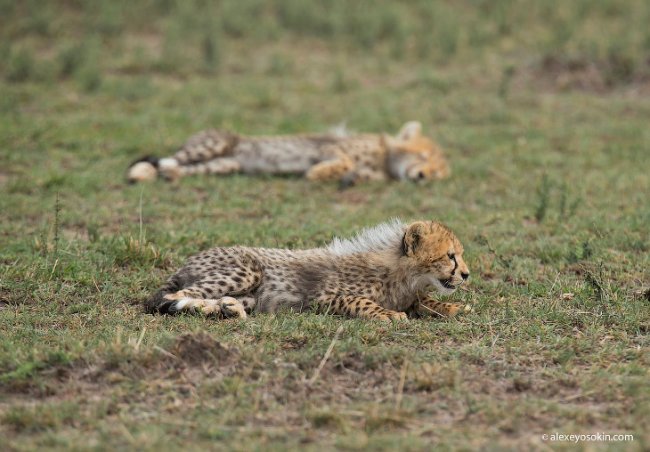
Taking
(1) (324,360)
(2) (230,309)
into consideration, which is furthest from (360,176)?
(1) (324,360)

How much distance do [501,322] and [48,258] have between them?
2.58 m

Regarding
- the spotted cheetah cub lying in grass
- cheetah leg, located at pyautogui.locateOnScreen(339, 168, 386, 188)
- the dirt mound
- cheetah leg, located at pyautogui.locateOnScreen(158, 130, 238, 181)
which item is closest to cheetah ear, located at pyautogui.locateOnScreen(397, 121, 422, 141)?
cheetah leg, located at pyautogui.locateOnScreen(339, 168, 386, 188)

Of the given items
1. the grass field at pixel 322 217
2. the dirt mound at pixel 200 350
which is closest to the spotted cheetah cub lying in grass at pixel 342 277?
the grass field at pixel 322 217

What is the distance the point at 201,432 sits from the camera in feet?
11.5

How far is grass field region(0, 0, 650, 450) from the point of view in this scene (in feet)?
12.2

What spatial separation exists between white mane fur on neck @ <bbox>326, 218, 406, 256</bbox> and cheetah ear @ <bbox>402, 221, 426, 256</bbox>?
109 mm

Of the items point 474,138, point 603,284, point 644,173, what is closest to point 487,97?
point 474,138

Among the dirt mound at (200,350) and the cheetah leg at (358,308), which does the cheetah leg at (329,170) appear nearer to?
the cheetah leg at (358,308)

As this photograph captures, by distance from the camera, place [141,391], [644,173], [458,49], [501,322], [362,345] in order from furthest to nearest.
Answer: [458,49] → [644,173] → [501,322] → [362,345] → [141,391]

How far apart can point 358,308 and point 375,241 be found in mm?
542

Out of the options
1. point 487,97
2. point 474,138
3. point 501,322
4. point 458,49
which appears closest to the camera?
point 501,322

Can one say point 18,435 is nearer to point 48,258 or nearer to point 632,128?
point 48,258

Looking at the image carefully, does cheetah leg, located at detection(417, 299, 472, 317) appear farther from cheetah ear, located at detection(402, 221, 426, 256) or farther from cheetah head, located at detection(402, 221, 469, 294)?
cheetah ear, located at detection(402, 221, 426, 256)

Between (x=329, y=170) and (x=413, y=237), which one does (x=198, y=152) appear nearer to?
(x=329, y=170)
